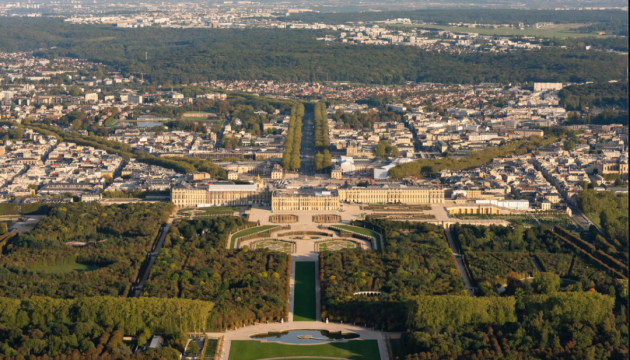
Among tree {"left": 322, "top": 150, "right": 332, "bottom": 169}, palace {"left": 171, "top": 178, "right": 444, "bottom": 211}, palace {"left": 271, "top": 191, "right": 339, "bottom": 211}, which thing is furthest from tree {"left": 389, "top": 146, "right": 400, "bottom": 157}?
palace {"left": 271, "top": 191, "right": 339, "bottom": 211}

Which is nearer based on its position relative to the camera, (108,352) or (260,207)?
(108,352)

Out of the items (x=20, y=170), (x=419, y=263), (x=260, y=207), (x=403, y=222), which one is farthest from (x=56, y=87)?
(x=419, y=263)

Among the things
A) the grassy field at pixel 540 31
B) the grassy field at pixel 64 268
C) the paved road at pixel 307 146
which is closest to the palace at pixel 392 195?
the paved road at pixel 307 146

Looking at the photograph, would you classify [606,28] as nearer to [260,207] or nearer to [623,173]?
[623,173]

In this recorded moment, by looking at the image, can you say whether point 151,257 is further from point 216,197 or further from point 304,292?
point 216,197

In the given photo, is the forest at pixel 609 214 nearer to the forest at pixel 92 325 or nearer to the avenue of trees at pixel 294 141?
the avenue of trees at pixel 294 141

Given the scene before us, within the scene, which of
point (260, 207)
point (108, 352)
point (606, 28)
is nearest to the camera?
point (108, 352)

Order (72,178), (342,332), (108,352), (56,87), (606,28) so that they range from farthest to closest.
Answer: (606,28)
(56,87)
(72,178)
(342,332)
(108,352)

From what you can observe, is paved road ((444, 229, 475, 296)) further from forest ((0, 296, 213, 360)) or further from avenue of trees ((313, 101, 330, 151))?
avenue of trees ((313, 101, 330, 151))
